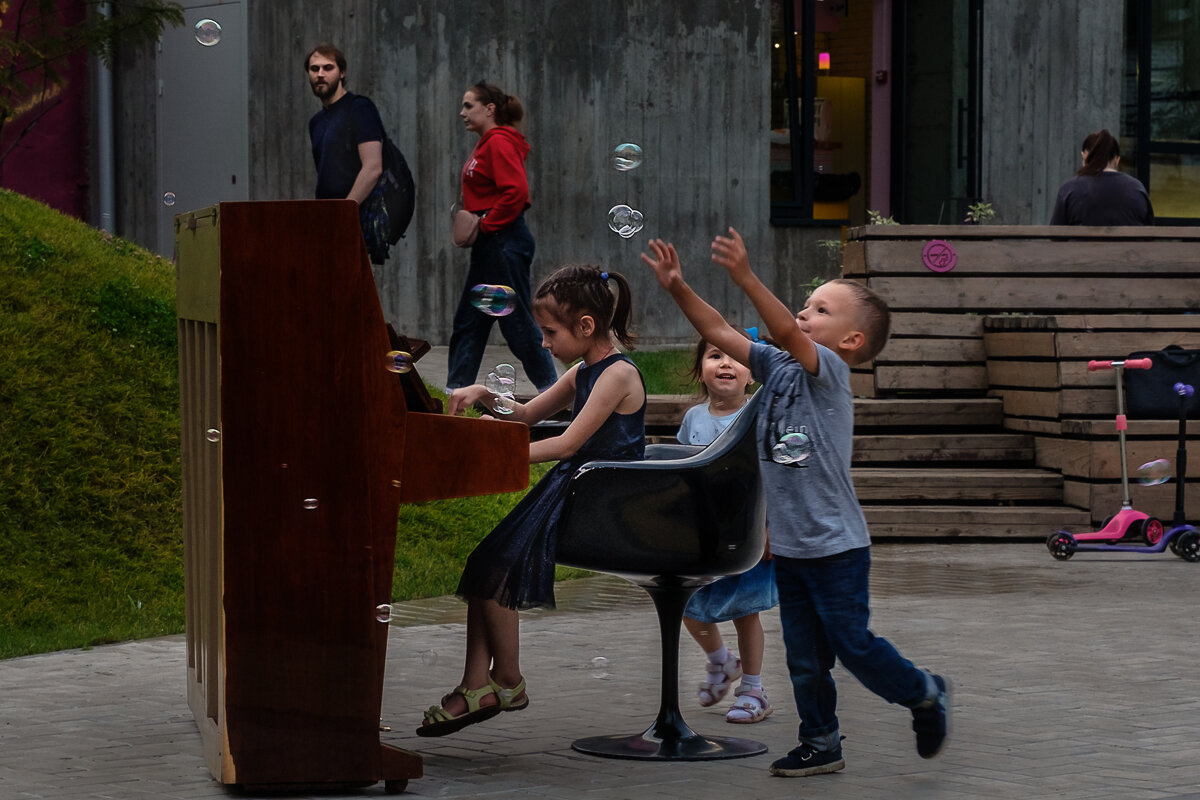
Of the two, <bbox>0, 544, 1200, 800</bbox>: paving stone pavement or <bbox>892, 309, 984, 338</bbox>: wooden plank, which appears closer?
<bbox>0, 544, 1200, 800</bbox>: paving stone pavement

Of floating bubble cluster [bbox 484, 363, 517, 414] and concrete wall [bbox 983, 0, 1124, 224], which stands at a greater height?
concrete wall [bbox 983, 0, 1124, 224]

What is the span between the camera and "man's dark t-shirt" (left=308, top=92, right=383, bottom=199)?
10.3 meters

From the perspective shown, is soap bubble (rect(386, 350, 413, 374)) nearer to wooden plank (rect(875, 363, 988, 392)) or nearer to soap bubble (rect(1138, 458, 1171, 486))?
soap bubble (rect(1138, 458, 1171, 486))

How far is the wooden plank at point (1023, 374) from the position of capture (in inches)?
433

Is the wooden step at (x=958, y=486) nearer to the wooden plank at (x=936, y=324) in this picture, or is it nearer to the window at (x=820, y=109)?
the wooden plank at (x=936, y=324)

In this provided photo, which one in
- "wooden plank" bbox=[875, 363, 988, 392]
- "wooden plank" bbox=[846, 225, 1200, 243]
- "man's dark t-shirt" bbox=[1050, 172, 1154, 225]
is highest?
"man's dark t-shirt" bbox=[1050, 172, 1154, 225]

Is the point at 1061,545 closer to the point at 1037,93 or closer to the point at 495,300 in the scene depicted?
the point at 495,300

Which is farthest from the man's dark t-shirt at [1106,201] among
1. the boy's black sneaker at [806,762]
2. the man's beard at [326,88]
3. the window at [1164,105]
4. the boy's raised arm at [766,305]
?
the boy's black sneaker at [806,762]

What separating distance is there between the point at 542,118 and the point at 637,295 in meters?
1.81

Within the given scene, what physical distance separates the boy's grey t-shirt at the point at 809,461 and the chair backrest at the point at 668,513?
106 millimetres

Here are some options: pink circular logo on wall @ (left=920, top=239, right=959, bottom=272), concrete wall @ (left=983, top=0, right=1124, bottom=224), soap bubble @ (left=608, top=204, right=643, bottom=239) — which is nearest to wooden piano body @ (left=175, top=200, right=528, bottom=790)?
soap bubble @ (left=608, top=204, right=643, bottom=239)

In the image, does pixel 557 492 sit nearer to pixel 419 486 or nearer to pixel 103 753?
pixel 419 486

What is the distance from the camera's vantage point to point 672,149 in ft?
52.3

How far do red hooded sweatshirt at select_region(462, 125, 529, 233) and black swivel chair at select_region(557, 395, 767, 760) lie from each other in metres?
5.42
